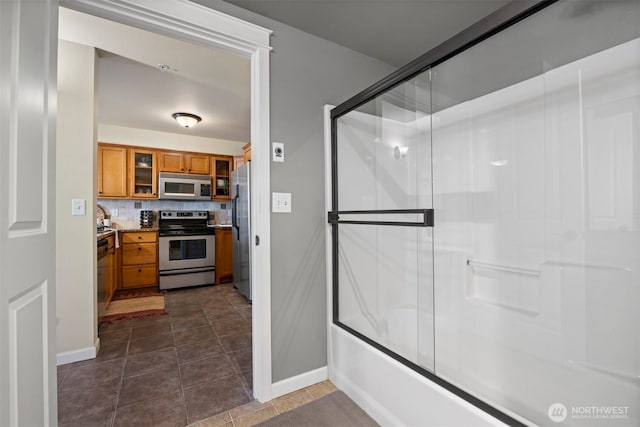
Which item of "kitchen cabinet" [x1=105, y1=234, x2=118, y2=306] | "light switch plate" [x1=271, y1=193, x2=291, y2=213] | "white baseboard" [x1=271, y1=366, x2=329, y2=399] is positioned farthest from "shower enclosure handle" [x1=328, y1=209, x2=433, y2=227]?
"kitchen cabinet" [x1=105, y1=234, x2=118, y2=306]

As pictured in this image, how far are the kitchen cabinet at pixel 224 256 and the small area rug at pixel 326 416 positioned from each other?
321cm

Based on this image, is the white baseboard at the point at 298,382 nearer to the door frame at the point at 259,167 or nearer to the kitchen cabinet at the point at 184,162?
the door frame at the point at 259,167

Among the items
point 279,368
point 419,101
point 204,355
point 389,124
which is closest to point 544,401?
point 279,368

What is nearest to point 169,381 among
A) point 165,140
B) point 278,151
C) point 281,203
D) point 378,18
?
point 281,203

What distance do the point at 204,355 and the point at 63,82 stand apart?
2309mm

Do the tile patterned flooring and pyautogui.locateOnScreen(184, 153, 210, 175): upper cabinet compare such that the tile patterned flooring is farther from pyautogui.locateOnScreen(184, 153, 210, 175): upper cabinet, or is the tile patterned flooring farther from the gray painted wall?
pyautogui.locateOnScreen(184, 153, 210, 175): upper cabinet

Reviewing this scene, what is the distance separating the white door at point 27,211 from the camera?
75cm

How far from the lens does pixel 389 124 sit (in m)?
2.02

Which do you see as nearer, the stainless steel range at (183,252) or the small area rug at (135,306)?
the small area rug at (135,306)

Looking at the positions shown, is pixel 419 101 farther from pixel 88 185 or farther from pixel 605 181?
pixel 88 185

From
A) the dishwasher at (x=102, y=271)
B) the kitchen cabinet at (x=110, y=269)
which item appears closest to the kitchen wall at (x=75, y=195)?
the dishwasher at (x=102, y=271)

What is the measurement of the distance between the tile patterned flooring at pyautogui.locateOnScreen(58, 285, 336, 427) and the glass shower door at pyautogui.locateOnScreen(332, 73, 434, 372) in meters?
0.60

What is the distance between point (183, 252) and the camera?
421cm

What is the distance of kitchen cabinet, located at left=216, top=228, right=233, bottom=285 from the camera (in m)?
4.48
